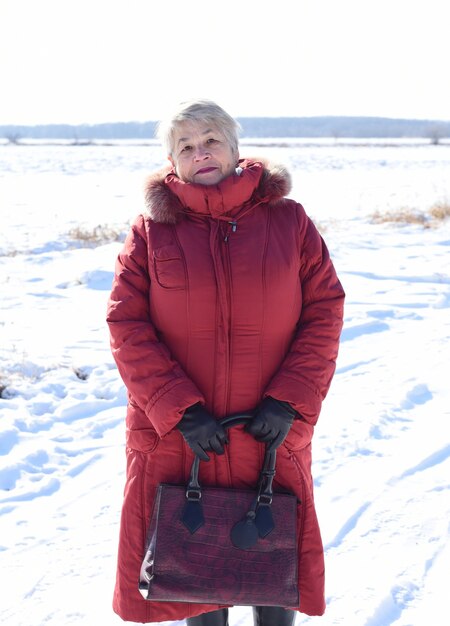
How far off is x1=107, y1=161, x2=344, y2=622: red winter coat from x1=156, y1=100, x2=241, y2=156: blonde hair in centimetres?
11

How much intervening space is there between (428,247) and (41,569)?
712 centimetres

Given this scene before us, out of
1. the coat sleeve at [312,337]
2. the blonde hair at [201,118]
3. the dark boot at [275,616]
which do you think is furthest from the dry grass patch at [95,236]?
the dark boot at [275,616]

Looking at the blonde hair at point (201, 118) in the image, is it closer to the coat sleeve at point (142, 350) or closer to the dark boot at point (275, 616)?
the coat sleeve at point (142, 350)

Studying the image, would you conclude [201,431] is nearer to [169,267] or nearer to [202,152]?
[169,267]

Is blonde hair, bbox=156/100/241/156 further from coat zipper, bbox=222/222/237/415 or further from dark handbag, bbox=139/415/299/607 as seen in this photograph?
dark handbag, bbox=139/415/299/607

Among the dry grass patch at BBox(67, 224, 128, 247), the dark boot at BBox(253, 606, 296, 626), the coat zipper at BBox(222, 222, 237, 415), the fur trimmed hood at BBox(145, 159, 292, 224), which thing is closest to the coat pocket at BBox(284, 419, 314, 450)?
the coat zipper at BBox(222, 222, 237, 415)

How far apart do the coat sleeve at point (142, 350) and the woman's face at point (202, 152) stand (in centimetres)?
20

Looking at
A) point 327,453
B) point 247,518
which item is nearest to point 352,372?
point 327,453

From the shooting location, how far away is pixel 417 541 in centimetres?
273

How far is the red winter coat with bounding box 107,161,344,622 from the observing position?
1760 millimetres

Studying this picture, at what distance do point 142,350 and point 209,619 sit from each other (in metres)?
0.85

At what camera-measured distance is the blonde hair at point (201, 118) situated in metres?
1.81

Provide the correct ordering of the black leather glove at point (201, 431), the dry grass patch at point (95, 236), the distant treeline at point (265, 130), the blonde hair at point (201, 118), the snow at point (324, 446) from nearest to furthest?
the black leather glove at point (201, 431), the blonde hair at point (201, 118), the snow at point (324, 446), the dry grass patch at point (95, 236), the distant treeline at point (265, 130)

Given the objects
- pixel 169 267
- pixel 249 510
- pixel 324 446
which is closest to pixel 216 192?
pixel 169 267
